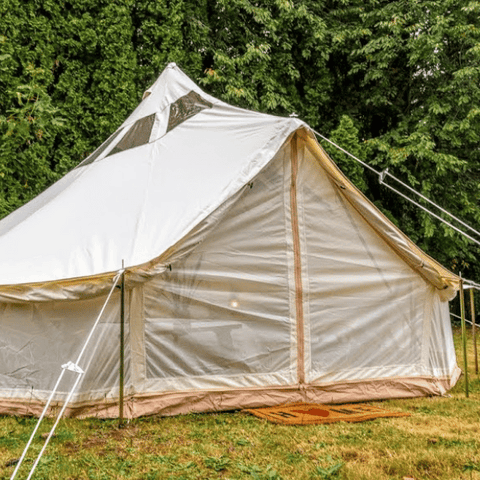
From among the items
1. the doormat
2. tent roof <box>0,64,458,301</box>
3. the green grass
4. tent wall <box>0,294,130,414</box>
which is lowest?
the doormat

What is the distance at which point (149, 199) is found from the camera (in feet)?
16.1

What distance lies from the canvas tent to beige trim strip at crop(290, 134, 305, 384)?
1 cm

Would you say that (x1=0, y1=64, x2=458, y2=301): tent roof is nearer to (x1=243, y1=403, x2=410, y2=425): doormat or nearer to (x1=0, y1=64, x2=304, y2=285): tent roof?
(x1=0, y1=64, x2=304, y2=285): tent roof

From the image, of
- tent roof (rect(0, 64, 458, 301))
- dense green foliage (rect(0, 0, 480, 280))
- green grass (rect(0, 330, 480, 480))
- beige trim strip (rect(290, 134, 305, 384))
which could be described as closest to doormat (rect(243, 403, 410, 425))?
green grass (rect(0, 330, 480, 480))

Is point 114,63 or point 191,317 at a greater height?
point 114,63

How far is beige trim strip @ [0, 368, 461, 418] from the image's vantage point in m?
4.27

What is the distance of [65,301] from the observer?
443 centimetres

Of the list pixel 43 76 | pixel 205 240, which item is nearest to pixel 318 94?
pixel 43 76

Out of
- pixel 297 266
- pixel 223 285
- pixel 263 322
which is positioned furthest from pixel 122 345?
pixel 297 266

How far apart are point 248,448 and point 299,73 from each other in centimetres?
900

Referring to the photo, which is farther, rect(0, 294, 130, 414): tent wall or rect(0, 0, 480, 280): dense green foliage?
rect(0, 0, 480, 280): dense green foliage

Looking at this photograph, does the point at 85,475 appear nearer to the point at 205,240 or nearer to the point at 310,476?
the point at 310,476

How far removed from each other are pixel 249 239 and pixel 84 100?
5.03m

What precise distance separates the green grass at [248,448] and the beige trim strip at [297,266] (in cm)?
68
